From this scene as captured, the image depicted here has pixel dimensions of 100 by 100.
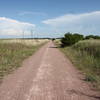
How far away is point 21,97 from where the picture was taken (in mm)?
5270

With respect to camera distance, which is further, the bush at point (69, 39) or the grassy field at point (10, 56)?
the bush at point (69, 39)

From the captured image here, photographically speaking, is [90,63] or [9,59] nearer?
[90,63]

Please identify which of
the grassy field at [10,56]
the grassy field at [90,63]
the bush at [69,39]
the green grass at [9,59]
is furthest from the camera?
the bush at [69,39]

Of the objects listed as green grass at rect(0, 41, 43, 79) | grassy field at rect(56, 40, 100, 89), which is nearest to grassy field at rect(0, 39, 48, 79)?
green grass at rect(0, 41, 43, 79)

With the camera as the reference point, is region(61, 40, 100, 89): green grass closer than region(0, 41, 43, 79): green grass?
Yes

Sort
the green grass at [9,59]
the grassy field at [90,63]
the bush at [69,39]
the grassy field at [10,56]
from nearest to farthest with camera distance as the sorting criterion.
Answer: the grassy field at [90,63], the green grass at [9,59], the grassy field at [10,56], the bush at [69,39]

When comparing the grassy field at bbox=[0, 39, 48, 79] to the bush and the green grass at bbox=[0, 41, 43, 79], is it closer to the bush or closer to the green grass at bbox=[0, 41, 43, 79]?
the green grass at bbox=[0, 41, 43, 79]

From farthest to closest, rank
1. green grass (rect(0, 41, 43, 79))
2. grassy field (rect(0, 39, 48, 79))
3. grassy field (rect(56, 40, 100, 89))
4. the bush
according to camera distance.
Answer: the bush < grassy field (rect(0, 39, 48, 79)) < green grass (rect(0, 41, 43, 79)) < grassy field (rect(56, 40, 100, 89))

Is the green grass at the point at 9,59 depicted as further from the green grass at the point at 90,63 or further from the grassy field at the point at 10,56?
the green grass at the point at 90,63

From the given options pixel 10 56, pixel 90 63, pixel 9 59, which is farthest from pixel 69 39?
pixel 90 63

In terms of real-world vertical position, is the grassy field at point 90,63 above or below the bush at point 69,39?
below

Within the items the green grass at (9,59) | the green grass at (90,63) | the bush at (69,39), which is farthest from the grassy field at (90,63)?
the bush at (69,39)

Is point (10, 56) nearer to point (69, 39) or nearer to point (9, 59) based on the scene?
point (9, 59)

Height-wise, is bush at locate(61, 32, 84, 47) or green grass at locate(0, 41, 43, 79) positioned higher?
bush at locate(61, 32, 84, 47)
